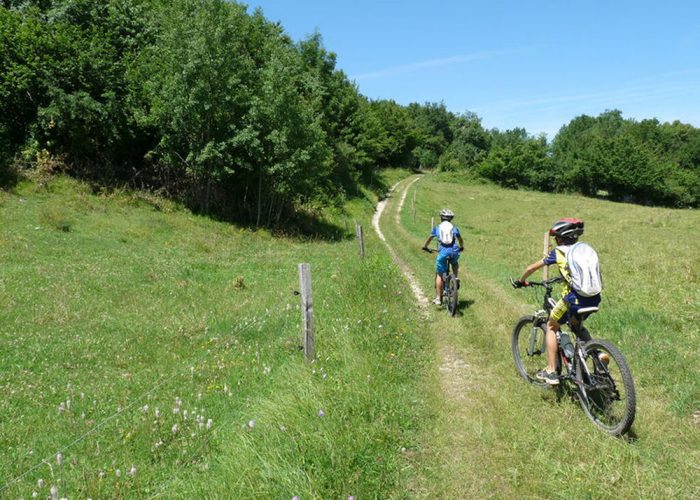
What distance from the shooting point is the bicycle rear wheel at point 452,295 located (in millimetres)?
10644

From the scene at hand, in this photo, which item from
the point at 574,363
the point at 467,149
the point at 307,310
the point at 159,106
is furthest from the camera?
the point at 467,149

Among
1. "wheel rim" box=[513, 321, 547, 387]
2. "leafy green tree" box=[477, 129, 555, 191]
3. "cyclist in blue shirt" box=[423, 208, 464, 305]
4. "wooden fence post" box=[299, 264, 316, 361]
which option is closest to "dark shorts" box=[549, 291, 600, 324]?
"wheel rim" box=[513, 321, 547, 387]

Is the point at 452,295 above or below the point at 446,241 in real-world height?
below

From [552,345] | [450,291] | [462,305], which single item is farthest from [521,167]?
[552,345]

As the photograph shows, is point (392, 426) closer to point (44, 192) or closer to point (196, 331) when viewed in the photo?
point (196, 331)

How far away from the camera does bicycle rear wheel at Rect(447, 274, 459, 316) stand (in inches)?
419

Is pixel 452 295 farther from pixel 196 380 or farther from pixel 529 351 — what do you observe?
pixel 196 380

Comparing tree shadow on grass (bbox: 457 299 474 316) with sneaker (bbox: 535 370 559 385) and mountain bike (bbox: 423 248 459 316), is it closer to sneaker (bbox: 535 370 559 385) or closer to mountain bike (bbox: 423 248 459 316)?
mountain bike (bbox: 423 248 459 316)

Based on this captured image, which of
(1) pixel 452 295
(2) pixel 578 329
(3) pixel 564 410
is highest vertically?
(2) pixel 578 329

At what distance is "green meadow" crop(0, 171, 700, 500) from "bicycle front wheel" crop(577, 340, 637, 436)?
0.21m

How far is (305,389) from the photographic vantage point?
5918 millimetres

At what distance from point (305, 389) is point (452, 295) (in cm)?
574

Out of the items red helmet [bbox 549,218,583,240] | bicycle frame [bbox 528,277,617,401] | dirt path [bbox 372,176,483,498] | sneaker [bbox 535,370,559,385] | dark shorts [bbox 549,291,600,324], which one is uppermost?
red helmet [bbox 549,218,583,240]

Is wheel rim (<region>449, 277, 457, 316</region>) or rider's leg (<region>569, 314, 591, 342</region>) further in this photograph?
wheel rim (<region>449, 277, 457, 316</region>)
